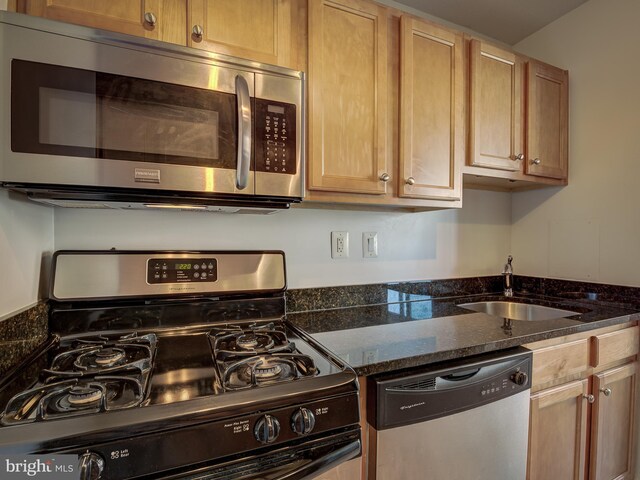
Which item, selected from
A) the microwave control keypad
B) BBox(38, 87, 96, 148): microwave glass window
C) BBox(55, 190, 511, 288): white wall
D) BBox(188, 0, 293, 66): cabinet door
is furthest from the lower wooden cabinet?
BBox(38, 87, 96, 148): microwave glass window

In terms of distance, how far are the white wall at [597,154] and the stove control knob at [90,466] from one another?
6.95 feet

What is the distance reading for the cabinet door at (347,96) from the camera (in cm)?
119

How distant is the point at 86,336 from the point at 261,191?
74 cm

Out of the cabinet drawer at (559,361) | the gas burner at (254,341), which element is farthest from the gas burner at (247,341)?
the cabinet drawer at (559,361)

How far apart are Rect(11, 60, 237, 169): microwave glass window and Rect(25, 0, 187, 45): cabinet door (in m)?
0.18

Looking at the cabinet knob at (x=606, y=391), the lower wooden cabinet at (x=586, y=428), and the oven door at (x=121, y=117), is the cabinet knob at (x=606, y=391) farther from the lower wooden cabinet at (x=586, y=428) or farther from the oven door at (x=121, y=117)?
the oven door at (x=121, y=117)

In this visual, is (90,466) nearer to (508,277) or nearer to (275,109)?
(275,109)

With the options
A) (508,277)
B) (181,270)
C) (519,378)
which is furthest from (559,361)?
(181,270)

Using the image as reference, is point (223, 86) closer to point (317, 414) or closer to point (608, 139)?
point (317, 414)

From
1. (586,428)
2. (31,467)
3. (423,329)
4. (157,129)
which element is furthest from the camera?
(586,428)

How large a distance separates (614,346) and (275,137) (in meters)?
1.59

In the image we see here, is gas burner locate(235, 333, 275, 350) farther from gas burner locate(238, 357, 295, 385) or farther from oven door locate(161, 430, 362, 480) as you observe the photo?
oven door locate(161, 430, 362, 480)

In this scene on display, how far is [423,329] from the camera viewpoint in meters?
1.21

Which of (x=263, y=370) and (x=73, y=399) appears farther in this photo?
(x=263, y=370)
